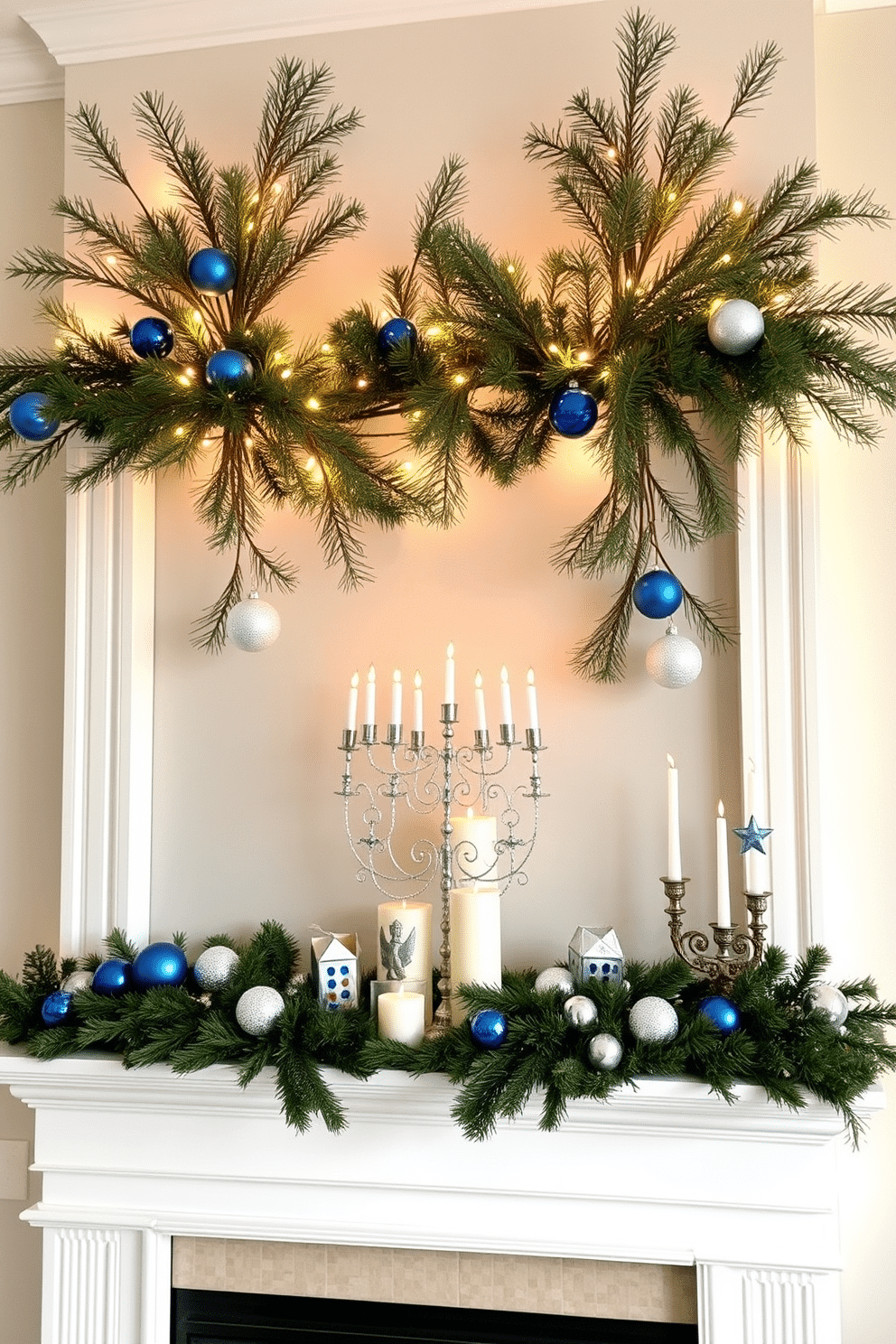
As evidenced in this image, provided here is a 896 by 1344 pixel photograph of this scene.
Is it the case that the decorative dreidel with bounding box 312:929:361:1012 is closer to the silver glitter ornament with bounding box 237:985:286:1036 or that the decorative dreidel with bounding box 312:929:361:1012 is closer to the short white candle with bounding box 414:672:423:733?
the silver glitter ornament with bounding box 237:985:286:1036

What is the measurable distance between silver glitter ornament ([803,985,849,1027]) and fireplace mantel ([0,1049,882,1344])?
10cm

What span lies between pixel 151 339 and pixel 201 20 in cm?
60

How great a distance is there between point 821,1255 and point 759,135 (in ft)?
5.26

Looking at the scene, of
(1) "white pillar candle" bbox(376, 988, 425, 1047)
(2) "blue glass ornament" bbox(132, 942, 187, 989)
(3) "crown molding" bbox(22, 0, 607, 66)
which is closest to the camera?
(1) "white pillar candle" bbox(376, 988, 425, 1047)

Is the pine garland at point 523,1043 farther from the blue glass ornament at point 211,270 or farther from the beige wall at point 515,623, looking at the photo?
the blue glass ornament at point 211,270

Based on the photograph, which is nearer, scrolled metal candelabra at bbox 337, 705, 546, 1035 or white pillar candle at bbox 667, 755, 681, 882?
white pillar candle at bbox 667, 755, 681, 882

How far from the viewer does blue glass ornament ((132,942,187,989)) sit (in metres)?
1.57

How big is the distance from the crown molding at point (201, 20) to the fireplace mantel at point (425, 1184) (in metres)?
1.64

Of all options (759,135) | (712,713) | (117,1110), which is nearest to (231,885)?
(117,1110)

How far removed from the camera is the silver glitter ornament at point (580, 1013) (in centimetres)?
141

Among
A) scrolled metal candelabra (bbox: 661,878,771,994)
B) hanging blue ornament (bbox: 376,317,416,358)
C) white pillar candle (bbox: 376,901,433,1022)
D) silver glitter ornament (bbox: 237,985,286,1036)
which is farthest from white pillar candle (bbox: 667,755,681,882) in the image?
hanging blue ornament (bbox: 376,317,416,358)

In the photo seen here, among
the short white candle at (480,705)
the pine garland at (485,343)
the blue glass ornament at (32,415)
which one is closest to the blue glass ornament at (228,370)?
the pine garland at (485,343)

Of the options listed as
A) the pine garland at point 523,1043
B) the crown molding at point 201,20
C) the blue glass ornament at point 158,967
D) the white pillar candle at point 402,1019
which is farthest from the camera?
the crown molding at point 201,20

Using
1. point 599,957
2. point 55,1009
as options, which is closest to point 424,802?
point 599,957
